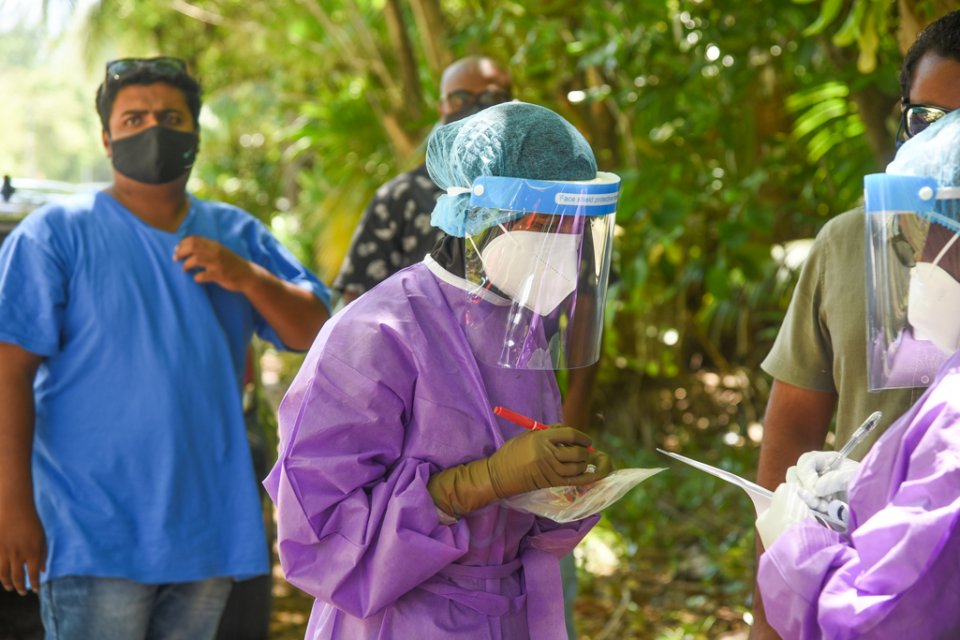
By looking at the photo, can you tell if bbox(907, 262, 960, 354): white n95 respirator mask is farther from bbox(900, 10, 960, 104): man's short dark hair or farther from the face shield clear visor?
bbox(900, 10, 960, 104): man's short dark hair

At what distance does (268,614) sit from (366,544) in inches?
75.4

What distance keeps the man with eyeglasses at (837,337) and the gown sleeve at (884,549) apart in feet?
1.84

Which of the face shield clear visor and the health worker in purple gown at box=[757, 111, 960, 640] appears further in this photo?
the face shield clear visor

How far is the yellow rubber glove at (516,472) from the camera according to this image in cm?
193

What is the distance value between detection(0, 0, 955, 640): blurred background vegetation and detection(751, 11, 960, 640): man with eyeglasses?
3.05 ft

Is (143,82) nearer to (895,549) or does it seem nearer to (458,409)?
(458,409)

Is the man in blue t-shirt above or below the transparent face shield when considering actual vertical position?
below

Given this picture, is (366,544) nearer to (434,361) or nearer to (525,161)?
(434,361)

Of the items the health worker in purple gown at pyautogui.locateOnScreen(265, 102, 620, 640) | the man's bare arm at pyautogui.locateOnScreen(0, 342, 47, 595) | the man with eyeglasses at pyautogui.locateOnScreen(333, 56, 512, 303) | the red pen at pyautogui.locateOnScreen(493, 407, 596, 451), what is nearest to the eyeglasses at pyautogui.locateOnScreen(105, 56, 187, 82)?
the man with eyeglasses at pyautogui.locateOnScreen(333, 56, 512, 303)

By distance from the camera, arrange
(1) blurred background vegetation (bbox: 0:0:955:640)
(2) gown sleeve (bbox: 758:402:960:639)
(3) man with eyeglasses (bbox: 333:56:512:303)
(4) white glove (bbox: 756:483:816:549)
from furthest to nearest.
A: (1) blurred background vegetation (bbox: 0:0:955:640), (3) man with eyeglasses (bbox: 333:56:512:303), (4) white glove (bbox: 756:483:816:549), (2) gown sleeve (bbox: 758:402:960:639)

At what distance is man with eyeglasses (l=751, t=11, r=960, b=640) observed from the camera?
2277mm

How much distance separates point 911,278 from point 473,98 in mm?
2134

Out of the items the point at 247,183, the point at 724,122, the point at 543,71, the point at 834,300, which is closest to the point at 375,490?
the point at 834,300

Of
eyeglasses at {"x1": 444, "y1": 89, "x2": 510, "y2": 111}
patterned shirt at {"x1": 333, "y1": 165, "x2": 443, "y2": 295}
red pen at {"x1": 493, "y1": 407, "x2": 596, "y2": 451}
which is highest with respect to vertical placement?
eyeglasses at {"x1": 444, "y1": 89, "x2": 510, "y2": 111}
